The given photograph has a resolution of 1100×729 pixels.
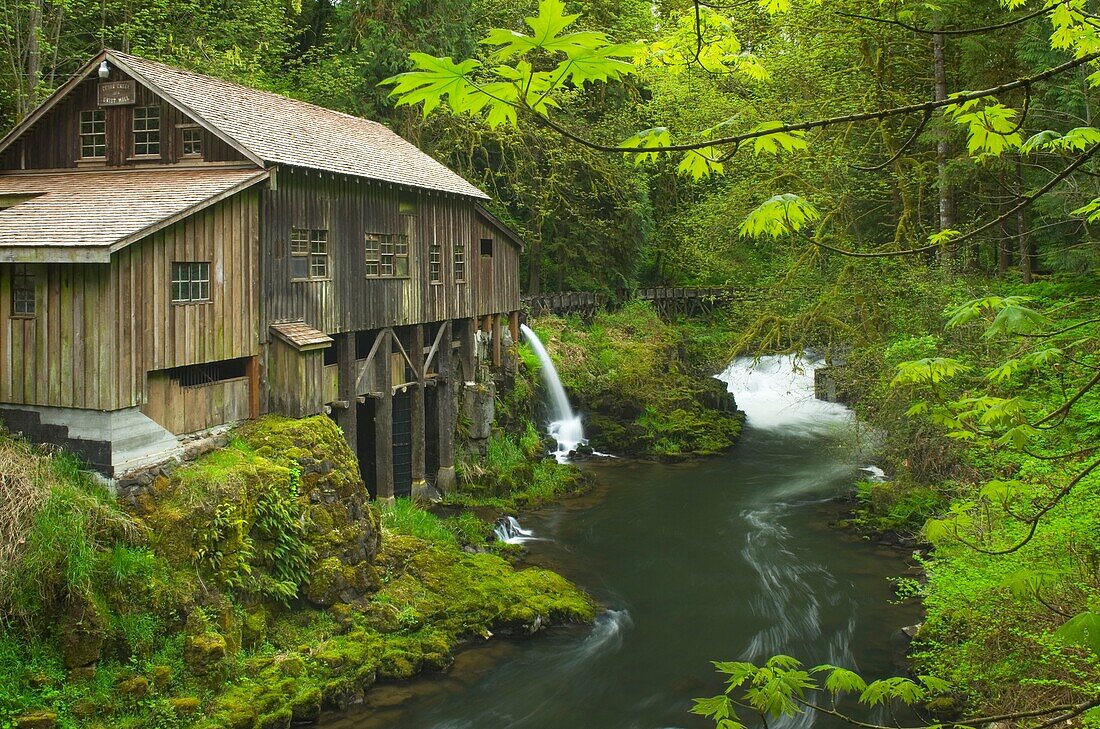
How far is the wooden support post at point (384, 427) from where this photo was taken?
18.7 m

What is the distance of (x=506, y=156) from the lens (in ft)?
98.2

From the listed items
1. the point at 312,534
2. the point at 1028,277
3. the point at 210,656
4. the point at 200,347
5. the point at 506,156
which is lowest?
the point at 210,656

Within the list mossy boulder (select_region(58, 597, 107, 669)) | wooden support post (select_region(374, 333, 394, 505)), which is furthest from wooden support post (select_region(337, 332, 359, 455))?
mossy boulder (select_region(58, 597, 107, 669))

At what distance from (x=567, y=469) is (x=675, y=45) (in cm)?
1906

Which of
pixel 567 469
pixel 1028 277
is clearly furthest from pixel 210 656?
pixel 1028 277

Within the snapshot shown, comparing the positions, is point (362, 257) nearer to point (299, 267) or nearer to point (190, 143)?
point (299, 267)

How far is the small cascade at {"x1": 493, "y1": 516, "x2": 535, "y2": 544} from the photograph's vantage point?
1884cm

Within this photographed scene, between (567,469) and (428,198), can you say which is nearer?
(428,198)

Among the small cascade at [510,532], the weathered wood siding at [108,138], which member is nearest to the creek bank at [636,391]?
the small cascade at [510,532]

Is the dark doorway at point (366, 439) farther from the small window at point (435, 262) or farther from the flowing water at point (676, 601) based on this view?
the flowing water at point (676, 601)

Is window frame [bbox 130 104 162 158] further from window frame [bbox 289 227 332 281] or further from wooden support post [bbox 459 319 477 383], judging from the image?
wooden support post [bbox 459 319 477 383]

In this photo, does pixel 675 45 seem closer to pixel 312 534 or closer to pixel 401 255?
pixel 312 534

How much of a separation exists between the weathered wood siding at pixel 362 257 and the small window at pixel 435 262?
0.34 ft

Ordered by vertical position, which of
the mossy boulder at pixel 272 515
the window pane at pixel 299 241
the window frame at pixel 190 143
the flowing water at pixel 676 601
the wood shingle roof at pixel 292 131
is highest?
the wood shingle roof at pixel 292 131
